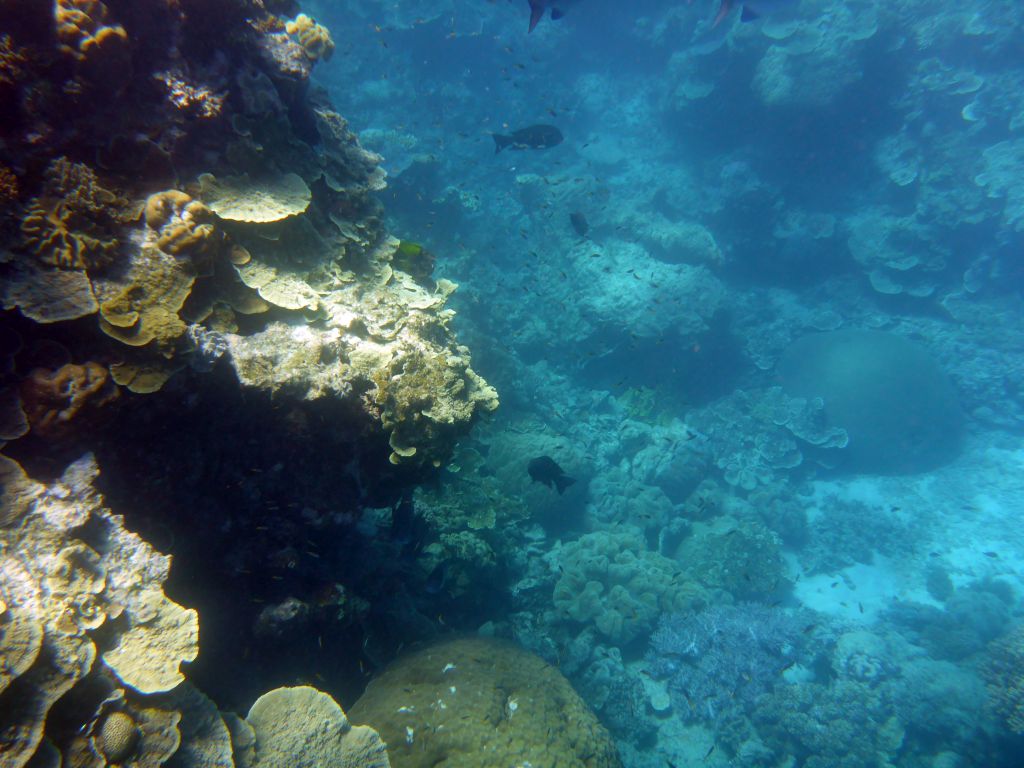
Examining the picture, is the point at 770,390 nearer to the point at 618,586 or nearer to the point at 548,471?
the point at 618,586

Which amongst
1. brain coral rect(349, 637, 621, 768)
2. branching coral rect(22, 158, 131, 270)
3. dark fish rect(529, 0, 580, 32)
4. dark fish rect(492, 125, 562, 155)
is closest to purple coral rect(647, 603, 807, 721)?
brain coral rect(349, 637, 621, 768)

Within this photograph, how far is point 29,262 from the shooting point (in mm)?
2545

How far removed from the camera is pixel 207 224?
3133 mm

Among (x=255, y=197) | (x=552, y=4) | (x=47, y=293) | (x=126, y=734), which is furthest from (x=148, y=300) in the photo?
(x=552, y=4)

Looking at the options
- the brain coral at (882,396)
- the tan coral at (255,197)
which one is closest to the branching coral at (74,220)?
the tan coral at (255,197)

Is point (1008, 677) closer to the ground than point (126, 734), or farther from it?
closer to the ground

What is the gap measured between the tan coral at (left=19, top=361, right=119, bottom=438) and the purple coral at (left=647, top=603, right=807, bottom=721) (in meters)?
8.56

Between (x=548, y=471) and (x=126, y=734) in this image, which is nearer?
(x=126, y=734)

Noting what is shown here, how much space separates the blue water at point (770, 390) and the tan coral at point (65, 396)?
4563 millimetres

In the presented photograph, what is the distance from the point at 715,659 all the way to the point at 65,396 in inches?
372

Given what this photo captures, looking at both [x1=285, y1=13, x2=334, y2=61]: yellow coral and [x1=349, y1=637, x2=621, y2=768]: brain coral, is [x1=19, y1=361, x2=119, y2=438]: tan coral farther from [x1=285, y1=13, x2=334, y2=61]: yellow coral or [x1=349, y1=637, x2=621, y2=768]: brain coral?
[x1=285, y1=13, x2=334, y2=61]: yellow coral

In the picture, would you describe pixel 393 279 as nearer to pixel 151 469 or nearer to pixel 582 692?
pixel 151 469

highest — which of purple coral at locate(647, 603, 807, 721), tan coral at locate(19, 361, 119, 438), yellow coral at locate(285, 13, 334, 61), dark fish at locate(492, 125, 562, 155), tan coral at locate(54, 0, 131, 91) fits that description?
dark fish at locate(492, 125, 562, 155)

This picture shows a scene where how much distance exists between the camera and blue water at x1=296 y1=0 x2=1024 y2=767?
7.85m
